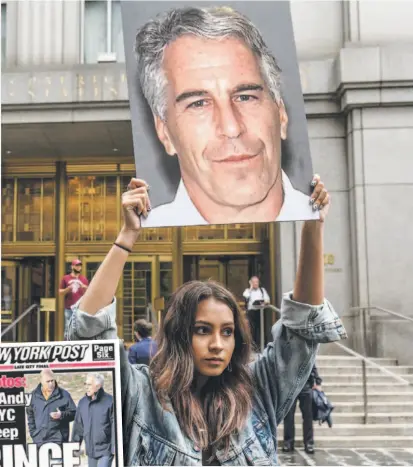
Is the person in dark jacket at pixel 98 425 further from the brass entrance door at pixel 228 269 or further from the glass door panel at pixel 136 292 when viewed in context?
the glass door panel at pixel 136 292

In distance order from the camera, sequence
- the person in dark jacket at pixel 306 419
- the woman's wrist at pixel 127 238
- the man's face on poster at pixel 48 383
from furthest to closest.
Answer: the person in dark jacket at pixel 306 419
the woman's wrist at pixel 127 238
the man's face on poster at pixel 48 383

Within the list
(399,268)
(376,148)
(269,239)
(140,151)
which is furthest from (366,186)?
(140,151)

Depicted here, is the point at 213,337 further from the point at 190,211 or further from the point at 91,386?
the point at 190,211

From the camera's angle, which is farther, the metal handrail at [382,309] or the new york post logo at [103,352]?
the metal handrail at [382,309]

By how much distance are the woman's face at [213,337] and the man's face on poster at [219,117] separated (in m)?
0.55

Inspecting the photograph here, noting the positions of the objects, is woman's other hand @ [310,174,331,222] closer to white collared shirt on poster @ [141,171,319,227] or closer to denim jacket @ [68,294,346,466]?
white collared shirt on poster @ [141,171,319,227]

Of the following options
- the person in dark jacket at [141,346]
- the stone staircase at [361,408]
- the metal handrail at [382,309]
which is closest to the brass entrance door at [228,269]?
the metal handrail at [382,309]

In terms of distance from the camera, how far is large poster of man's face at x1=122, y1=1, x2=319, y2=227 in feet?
9.52

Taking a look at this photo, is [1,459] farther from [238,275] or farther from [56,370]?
[238,275]

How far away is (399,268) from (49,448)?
44.3ft

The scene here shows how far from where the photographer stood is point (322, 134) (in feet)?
53.6

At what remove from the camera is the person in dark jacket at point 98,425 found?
8.18 feet

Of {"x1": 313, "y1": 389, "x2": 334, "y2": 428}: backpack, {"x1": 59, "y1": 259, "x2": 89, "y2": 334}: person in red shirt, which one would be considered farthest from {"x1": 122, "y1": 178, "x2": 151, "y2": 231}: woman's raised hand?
{"x1": 59, "y1": 259, "x2": 89, "y2": 334}: person in red shirt

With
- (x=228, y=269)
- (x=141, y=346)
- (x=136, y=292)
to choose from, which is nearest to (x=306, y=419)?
(x=141, y=346)
